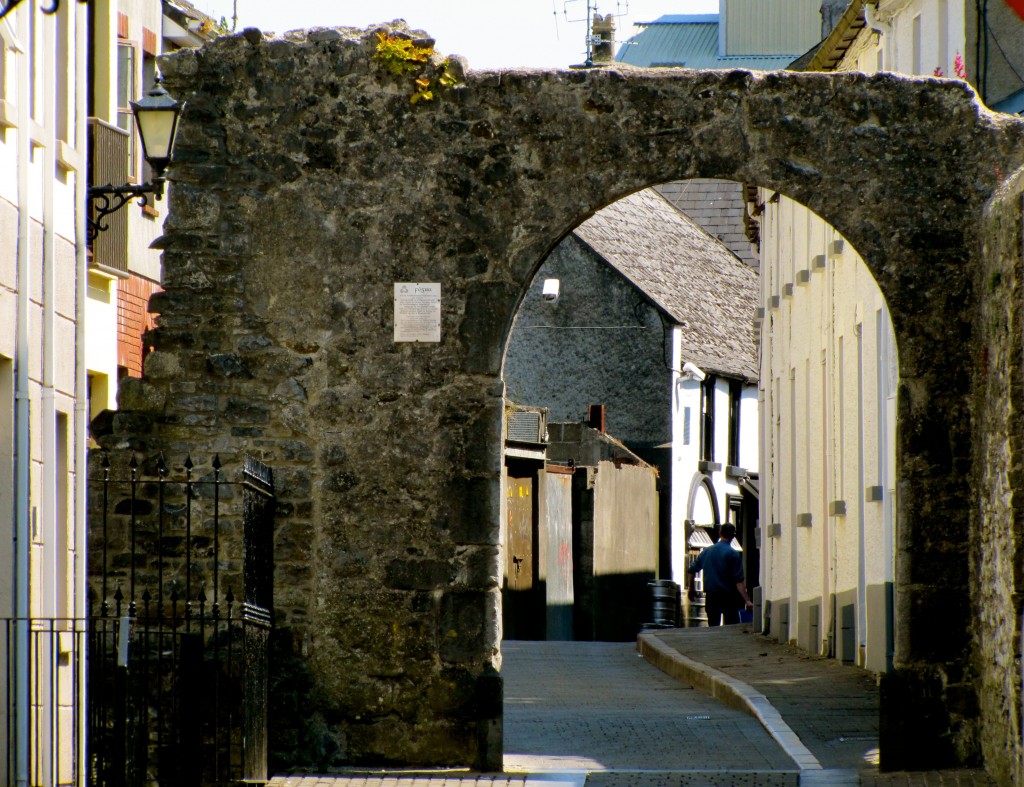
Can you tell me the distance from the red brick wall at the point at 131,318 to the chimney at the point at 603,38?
1925cm

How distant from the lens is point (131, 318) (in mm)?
19516

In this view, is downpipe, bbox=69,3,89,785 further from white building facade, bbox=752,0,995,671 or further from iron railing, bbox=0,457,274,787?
white building facade, bbox=752,0,995,671

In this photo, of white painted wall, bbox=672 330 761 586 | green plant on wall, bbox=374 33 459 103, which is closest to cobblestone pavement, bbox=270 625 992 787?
green plant on wall, bbox=374 33 459 103

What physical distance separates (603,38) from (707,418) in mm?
8020

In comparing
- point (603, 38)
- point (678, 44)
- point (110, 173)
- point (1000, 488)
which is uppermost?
point (678, 44)

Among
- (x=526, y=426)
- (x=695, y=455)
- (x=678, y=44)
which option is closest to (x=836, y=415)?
(x=526, y=426)

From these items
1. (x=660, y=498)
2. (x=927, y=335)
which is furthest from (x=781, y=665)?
(x=660, y=498)

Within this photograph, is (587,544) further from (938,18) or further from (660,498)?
(938,18)

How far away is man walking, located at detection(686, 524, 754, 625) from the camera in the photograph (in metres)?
24.5

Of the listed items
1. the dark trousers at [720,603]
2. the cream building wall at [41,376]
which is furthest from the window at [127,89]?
the dark trousers at [720,603]

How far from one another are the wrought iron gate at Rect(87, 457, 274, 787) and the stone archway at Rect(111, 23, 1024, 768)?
322 mm

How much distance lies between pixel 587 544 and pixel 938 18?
11.6 meters

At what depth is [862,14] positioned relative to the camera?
18812mm

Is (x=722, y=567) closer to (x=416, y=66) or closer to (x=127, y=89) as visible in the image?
(x=127, y=89)
